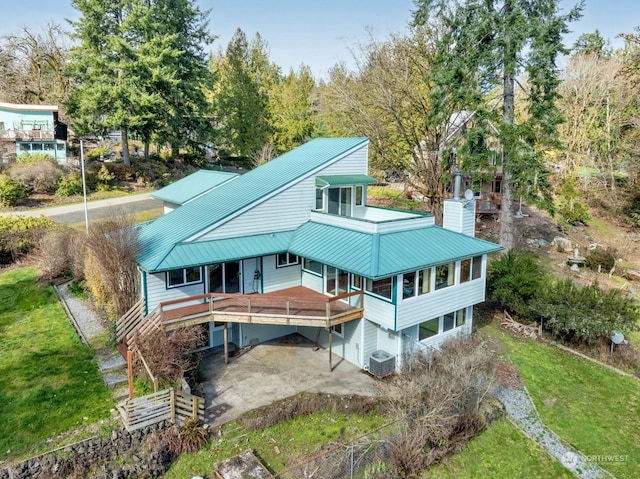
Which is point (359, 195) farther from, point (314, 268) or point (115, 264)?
point (115, 264)

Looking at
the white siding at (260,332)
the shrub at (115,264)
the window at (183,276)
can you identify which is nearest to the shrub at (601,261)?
the white siding at (260,332)

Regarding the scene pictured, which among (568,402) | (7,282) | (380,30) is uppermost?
(380,30)

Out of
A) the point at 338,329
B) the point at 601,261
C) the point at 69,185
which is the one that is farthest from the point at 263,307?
the point at 69,185

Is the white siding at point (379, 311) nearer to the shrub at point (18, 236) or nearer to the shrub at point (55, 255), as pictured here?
the shrub at point (55, 255)

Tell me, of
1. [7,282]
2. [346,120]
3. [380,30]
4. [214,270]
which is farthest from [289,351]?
[380,30]

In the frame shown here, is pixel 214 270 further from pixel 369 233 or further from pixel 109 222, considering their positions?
pixel 369 233

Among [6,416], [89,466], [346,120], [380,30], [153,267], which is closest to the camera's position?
[89,466]
